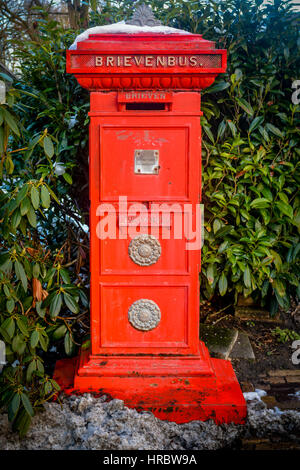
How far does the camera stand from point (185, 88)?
2.38 metres

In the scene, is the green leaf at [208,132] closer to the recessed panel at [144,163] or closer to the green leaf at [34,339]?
the recessed panel at [144,163]

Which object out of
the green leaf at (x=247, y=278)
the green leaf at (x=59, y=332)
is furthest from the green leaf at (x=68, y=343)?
the green leaf at (x=247, y=278)

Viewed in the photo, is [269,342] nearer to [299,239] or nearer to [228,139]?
[299,239]

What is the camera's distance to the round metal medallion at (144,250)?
248 centimetres

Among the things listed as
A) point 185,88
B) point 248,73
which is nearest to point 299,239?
point 248,73

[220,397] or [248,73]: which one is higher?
[248,73]

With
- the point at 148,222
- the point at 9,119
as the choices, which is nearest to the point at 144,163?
the point at 148,222

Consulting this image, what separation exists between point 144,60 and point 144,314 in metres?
1.48

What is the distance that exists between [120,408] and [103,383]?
216 millimetres

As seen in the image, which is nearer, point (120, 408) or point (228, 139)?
point (120, 408)

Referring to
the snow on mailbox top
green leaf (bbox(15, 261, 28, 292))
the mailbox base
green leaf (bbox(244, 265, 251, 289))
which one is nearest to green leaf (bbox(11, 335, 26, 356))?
green leaf (bbox(15, 261, 28, 292))

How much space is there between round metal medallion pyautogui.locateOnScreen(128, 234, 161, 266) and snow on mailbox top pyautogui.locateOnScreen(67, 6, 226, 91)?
0.87 metres

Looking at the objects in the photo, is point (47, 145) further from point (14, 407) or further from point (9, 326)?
point (14, 407)

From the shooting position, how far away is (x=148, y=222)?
97.0 inches
